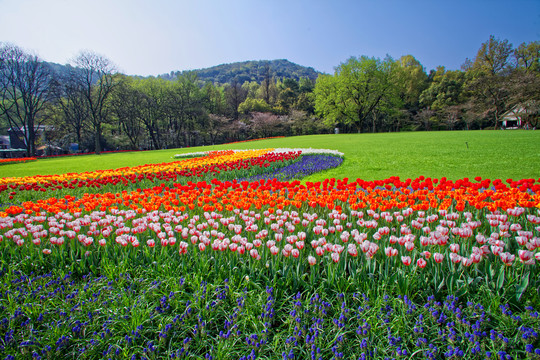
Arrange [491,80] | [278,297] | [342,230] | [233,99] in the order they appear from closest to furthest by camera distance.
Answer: [278,297], [342,230], [491,80], [233,99]

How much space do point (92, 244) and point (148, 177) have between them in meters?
5.99

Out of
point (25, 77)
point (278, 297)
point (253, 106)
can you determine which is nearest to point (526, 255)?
point (278, 297)

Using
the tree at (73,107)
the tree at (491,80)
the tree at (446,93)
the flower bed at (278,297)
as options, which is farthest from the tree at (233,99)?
the flower bed at (278,297)

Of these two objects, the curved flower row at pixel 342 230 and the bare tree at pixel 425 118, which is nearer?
the curved flower row at pixel 342 230

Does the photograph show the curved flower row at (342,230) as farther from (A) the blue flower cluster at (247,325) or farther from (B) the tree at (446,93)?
(B) the tree at (446,93)

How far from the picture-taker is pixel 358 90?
1864 inches

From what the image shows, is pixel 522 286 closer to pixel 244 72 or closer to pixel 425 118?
pixel 425 118

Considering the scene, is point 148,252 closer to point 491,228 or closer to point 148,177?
point 491,228

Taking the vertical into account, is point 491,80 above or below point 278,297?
above

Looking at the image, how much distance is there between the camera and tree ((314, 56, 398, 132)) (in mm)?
46469

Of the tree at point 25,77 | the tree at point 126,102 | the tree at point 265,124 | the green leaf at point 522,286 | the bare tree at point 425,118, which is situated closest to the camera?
the green leaf at point 522,286

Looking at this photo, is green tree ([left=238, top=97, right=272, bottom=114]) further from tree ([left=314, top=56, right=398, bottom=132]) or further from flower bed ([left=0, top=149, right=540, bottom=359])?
flower bed ([left=0, top=149, right=540, bottom=359])

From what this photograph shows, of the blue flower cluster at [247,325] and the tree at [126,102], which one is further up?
the tree at [126,102]

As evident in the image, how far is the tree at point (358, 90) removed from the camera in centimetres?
4647
